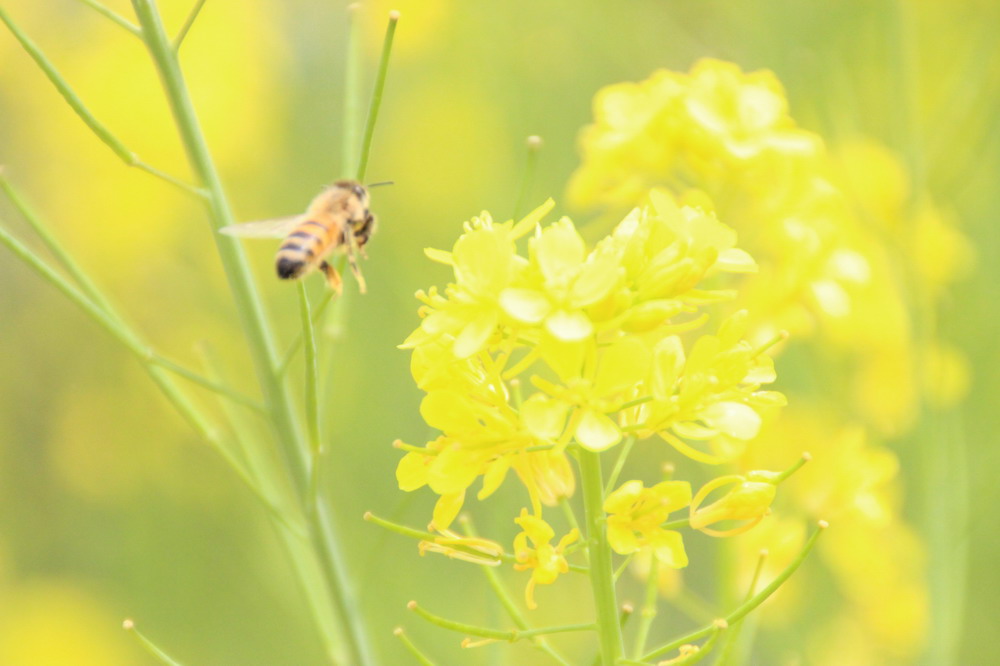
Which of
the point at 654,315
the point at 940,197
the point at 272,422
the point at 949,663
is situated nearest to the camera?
the point at 654,315

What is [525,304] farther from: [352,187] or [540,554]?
[352,187]

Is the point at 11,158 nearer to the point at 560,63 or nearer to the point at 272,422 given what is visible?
the point at 560,63

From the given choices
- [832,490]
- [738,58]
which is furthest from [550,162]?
[832,490]

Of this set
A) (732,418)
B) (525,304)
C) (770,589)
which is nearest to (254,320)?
(525,304)

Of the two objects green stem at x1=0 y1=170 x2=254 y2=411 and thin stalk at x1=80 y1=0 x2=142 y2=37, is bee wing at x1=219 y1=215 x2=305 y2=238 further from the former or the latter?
thin stalk at x1=80 y1=0 x2=142 y2=37

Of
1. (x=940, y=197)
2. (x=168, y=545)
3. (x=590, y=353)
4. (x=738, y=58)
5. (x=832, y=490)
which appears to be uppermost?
(x=738, y=58)
